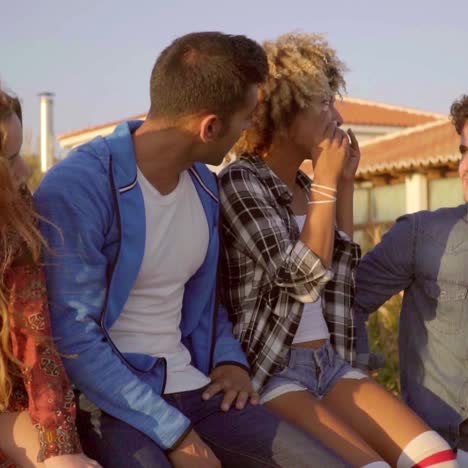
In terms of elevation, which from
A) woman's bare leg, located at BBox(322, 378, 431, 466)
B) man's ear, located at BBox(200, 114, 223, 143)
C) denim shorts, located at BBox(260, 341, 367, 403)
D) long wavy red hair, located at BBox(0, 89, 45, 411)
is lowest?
woman's bare leg, located at BBox(322, 378, 431, 466)

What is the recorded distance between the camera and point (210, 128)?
2941 millimetres

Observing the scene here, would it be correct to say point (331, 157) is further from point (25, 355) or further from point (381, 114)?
point (381, 114)

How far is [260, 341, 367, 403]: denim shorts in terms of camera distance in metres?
3.18

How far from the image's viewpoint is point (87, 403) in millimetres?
2750

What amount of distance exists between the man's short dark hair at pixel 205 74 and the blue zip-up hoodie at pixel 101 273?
18 cm

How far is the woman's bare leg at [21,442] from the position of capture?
100 inches

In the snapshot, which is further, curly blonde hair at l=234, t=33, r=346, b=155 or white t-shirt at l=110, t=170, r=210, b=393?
curly blonde hair at l=234, t=33, r=346, b=155

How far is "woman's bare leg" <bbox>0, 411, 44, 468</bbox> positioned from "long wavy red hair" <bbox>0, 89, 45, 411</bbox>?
7 centimetres

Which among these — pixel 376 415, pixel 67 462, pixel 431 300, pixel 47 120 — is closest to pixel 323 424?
pixel 376 415

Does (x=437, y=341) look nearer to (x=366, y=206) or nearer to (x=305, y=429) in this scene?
(x=305, y=429)

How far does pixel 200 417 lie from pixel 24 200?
2.81 feet

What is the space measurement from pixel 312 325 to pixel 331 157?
22.6 inches

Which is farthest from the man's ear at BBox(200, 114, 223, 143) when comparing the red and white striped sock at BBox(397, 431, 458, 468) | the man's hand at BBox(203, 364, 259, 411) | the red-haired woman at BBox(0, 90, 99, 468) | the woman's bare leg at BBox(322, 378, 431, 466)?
the red and white striped sock at BBox(397, 431, 458, 468)

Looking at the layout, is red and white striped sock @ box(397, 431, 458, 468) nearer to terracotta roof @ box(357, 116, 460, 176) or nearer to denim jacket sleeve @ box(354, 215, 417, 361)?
denim jacket sleeve @ box(354, 215, 417, 361)
